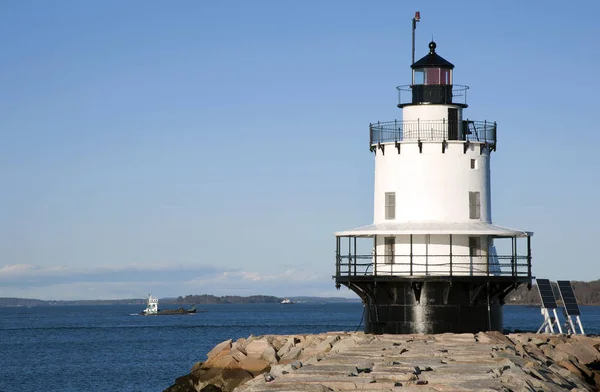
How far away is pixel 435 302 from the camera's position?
3419 centimetres

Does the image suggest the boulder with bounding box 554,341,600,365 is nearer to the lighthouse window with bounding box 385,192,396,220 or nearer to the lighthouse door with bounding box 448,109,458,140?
the lighthouse window with bounding box 385,192,396,220

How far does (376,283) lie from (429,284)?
5.22ft

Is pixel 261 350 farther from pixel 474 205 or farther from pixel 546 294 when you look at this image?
pixel 546 294

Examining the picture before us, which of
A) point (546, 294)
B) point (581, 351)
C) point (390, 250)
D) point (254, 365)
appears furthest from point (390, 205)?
point (581, 351)

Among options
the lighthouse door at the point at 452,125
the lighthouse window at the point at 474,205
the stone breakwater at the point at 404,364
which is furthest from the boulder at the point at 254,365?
the lighthouse door at the point at 452,125

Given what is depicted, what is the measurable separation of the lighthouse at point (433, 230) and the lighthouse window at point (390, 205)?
0.03m

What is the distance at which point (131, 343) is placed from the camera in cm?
8650

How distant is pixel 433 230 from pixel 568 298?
6300 millimetres

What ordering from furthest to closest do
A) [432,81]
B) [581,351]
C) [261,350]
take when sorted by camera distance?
[432,81] < [261,350] < [581,351]

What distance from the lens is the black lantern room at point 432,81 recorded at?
36.0 m

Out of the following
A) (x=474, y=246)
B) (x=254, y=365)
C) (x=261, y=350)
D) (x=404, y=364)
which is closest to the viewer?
(x=404, y=364)

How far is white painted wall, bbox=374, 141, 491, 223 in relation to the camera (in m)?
35.1

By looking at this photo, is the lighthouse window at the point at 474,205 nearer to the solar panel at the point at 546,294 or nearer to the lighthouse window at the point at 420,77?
the solar panel at the point at 546,294

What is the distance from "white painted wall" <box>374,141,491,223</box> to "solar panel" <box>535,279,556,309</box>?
130 inches
